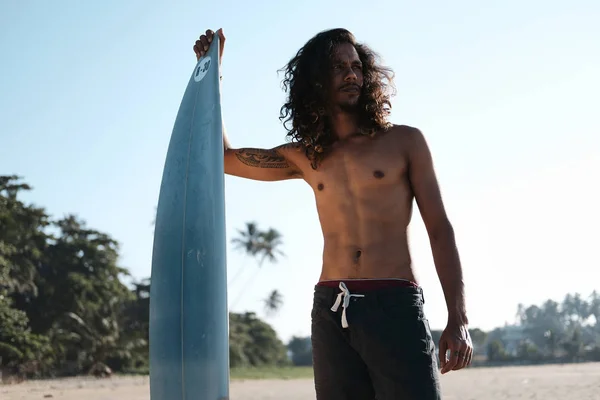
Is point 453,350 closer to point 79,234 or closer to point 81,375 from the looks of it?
point 81,375

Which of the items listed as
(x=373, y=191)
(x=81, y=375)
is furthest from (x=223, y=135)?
(x=81, y=375)

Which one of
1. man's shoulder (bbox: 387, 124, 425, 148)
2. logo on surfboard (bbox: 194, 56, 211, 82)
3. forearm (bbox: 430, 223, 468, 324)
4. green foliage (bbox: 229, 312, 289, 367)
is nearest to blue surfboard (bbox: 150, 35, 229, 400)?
logo on surfboard (bbox: 194, 56, 211, 82)

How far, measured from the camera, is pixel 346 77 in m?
2.67

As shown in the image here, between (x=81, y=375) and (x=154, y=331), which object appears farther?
(x=81, y=375)

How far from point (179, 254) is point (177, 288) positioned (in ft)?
0.48

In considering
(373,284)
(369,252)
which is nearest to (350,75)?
(369,252)

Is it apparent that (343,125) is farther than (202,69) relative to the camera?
No

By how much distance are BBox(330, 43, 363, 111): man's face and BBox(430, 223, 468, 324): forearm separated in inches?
22.1

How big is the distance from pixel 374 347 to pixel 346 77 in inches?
37.0

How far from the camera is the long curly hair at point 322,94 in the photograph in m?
2.69

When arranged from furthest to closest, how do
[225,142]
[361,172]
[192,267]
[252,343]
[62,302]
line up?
[252,343]
[62,302]
[225,142]
[192,267]
[361,172]

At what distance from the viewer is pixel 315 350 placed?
2.50 meters

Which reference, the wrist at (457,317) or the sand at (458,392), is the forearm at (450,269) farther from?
the sand at (458,392)

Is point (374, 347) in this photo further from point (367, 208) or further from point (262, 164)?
point (262, 164)
